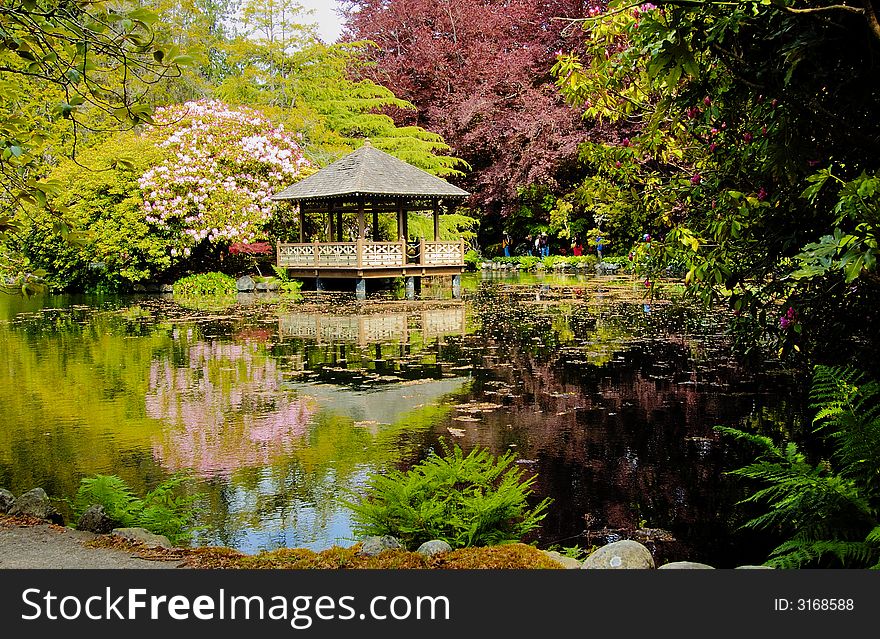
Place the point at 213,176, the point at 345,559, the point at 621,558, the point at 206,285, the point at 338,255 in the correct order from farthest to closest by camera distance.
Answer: the point at 213,176, the point at 206,285, the point at 338,255, the point at 345,559, the point at 621,558

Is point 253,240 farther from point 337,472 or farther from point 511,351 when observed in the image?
point 337,472

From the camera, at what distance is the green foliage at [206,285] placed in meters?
23.8

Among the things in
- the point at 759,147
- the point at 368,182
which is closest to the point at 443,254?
the point at 368,182

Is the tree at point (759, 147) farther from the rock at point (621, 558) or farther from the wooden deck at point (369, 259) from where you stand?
the wooden deck at point (369, 259)

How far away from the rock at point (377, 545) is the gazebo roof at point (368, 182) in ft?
59.7

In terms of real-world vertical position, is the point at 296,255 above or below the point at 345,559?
above

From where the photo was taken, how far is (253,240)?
25000 millimetres

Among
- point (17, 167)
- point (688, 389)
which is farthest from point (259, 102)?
point (17, 167)

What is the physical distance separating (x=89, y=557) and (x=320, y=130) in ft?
93.6

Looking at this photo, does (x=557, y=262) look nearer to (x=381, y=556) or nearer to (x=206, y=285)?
(x=206, y=285)

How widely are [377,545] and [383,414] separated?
3.68m

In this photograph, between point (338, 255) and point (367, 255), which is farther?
point (338, 255)

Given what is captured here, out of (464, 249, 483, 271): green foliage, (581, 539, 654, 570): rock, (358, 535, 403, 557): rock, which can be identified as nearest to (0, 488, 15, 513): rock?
Result: (358, 535, 403, 557): rock

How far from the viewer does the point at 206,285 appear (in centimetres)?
2408
